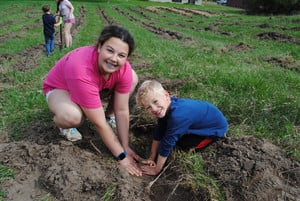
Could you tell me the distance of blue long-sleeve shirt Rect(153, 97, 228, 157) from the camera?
103 inches

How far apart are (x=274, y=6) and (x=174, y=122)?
950 inches

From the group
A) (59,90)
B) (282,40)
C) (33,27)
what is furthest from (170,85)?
(33,27)

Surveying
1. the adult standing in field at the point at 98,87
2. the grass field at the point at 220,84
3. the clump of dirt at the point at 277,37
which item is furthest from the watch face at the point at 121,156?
the clump of dirt at the point at 277,37

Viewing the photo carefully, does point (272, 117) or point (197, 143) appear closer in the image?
point (197, 143)

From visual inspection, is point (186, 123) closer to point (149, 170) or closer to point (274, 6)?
point (149, 170)

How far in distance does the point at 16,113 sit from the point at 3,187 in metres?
1.56

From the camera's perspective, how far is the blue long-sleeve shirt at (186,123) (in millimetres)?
2607

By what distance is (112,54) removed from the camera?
2.68 metres

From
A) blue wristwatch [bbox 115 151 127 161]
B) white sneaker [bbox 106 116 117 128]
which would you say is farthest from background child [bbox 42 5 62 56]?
blue wristwatch [bbox 115 151 127 161]

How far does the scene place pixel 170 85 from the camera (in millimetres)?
4434

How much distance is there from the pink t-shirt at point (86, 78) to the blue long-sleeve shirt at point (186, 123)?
544 mm

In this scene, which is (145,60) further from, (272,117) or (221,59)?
(272,117)

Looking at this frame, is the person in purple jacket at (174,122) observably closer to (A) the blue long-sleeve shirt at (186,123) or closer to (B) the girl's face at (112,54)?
(A) the blue long-sleeve shirt at (186,123)

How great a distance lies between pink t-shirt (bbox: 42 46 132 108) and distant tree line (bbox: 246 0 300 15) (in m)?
23.2
